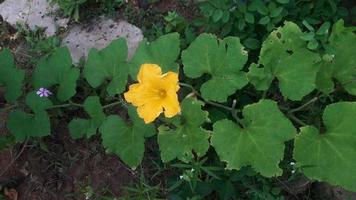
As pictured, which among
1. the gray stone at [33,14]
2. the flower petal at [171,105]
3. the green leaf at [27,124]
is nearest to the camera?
the flower petal at [171,105]

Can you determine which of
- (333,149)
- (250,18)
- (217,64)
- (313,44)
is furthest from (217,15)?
(333,149)

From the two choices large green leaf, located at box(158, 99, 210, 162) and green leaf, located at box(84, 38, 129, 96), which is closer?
large green leaf, located at box(158, 99, 210, 162)

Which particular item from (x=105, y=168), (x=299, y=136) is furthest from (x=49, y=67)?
(x=299, y=136)

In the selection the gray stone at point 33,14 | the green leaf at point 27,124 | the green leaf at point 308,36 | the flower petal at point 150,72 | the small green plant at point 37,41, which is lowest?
the green leaf at point 27,124

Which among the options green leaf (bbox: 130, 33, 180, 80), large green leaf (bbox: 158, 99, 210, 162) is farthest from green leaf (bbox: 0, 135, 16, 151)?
large green leaf (bbox: 158, 99, 210, 162)

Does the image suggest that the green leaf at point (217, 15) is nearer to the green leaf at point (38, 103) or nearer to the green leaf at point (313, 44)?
→ the green leaf at point (313, 44)

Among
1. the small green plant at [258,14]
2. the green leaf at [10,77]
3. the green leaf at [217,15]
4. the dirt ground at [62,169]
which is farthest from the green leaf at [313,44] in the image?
the green leaf at [10,77]

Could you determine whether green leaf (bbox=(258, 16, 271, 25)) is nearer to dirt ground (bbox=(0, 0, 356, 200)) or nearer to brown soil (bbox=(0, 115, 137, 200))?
dirt ground (bbox=(0, 0, 356, 200))

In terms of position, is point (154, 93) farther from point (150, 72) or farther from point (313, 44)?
point (313, 44)
